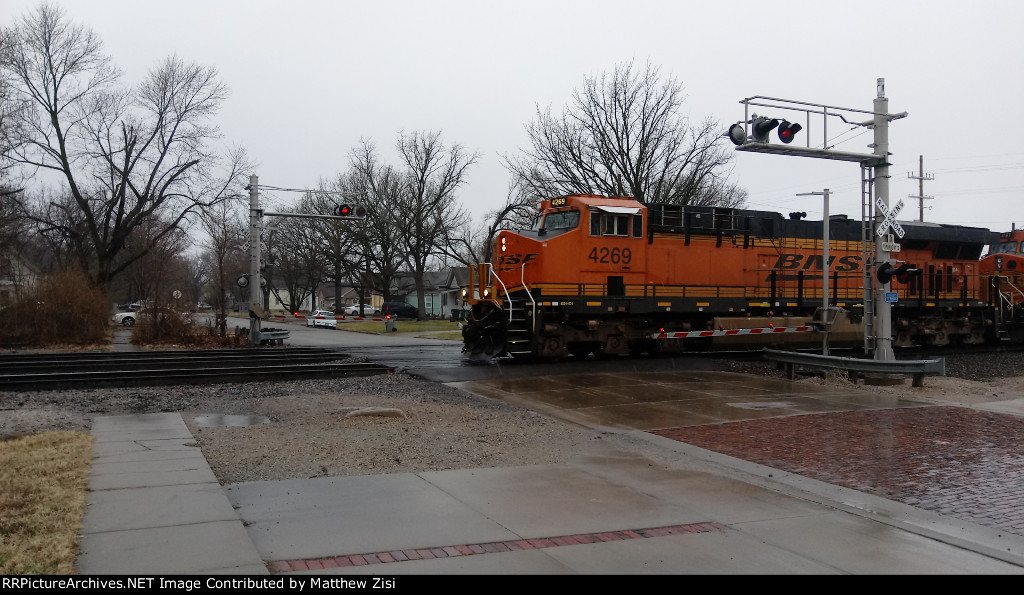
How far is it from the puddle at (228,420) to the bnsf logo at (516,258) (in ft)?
27.1

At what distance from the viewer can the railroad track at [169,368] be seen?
1333 cm

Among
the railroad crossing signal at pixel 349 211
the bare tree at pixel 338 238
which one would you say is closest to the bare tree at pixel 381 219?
the bare tree at pixel 338 238

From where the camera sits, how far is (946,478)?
740 centimetres

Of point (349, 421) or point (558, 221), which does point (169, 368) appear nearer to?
point (349, 421)

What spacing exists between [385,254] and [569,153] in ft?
93.5

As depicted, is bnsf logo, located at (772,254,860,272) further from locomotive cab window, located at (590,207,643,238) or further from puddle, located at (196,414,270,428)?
puddle, located at (196,414,270,428)

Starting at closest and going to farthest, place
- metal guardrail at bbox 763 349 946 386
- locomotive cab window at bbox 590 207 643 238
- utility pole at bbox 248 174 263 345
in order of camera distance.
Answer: metal guardrail at bbox 763 349 946 386 → locomotive cab window at bbox 590 207 643 238 → utility pole at bbox 248 174 263 345

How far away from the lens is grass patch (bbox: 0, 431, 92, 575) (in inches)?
175

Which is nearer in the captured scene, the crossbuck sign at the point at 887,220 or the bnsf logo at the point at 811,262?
the crossbuck sign at the point at 887,220

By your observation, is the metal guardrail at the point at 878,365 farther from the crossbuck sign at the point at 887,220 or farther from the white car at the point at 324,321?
the white car at the point at 324,321

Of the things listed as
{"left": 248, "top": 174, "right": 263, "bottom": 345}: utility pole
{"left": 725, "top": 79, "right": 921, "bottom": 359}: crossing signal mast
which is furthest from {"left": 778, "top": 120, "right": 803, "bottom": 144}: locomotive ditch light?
{"left": 248, "top": 174, "right": 263, "bottom": 345}: utility pole

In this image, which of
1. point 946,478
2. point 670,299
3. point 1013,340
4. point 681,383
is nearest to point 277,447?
point 946,478

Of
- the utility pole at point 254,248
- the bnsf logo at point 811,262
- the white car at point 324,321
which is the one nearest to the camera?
the bnsf logo at point 811,262

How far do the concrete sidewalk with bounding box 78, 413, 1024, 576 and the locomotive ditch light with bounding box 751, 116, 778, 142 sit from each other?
786cm
